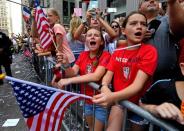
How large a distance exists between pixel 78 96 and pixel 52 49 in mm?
3172

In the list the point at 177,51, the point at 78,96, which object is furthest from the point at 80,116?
the point at 177,51

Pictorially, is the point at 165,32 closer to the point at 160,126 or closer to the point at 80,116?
the point at 160,126

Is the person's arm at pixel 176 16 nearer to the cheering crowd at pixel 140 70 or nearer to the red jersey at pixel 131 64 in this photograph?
the cheering crowd at pixel 140 70

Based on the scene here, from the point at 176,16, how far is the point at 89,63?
164cm

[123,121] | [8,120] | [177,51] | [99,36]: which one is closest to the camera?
[123,121]

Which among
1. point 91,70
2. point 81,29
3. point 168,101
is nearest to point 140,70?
point 168,101

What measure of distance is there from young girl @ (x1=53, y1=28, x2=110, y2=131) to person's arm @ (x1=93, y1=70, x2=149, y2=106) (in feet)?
2.29

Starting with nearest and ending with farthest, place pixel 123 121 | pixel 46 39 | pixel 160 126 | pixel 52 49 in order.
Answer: pixel 160 126 → pixel 123 121 → pixel 46 39 → pixel 52 49

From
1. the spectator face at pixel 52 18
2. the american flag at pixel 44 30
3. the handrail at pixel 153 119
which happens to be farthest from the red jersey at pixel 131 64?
the spectator face at pixel 52 18

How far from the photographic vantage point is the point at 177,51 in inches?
131

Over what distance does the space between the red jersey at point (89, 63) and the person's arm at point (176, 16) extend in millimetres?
1125

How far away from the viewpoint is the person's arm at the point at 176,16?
2789mm

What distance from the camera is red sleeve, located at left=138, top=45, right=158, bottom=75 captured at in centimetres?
318

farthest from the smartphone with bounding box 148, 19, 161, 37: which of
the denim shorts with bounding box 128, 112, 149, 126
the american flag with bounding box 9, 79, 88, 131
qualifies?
the american flag with bounding box 9, 79, 88, 131
